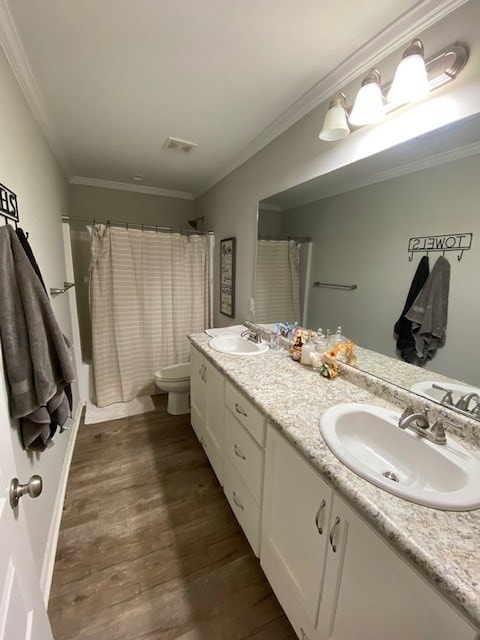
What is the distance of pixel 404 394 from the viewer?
3.55 ft

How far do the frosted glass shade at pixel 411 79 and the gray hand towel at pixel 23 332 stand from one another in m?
1.47

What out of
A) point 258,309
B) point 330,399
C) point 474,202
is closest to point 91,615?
point 330,399

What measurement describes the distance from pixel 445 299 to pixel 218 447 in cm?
141

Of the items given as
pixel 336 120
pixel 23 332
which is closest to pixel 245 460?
pixel 23 332

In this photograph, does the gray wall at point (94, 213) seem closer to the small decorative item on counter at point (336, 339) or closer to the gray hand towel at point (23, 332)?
the gray hand towel at point (23, 332)

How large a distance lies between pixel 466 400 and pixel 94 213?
3.51 meters

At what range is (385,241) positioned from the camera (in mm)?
1220

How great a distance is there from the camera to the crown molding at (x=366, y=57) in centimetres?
92

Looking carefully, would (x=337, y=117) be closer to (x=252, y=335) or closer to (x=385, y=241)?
(x=385, y=241)

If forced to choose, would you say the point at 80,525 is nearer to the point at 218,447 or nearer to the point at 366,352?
the point at 218,447

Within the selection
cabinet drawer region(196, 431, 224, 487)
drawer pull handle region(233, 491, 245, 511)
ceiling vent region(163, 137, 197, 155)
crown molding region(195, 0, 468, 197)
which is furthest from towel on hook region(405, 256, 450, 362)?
ceiling vent region(163, 137, 197, 155)

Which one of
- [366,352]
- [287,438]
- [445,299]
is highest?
[445,299]

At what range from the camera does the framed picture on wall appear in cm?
247

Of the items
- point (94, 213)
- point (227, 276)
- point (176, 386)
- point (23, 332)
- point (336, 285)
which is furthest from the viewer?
point (94, 213)
